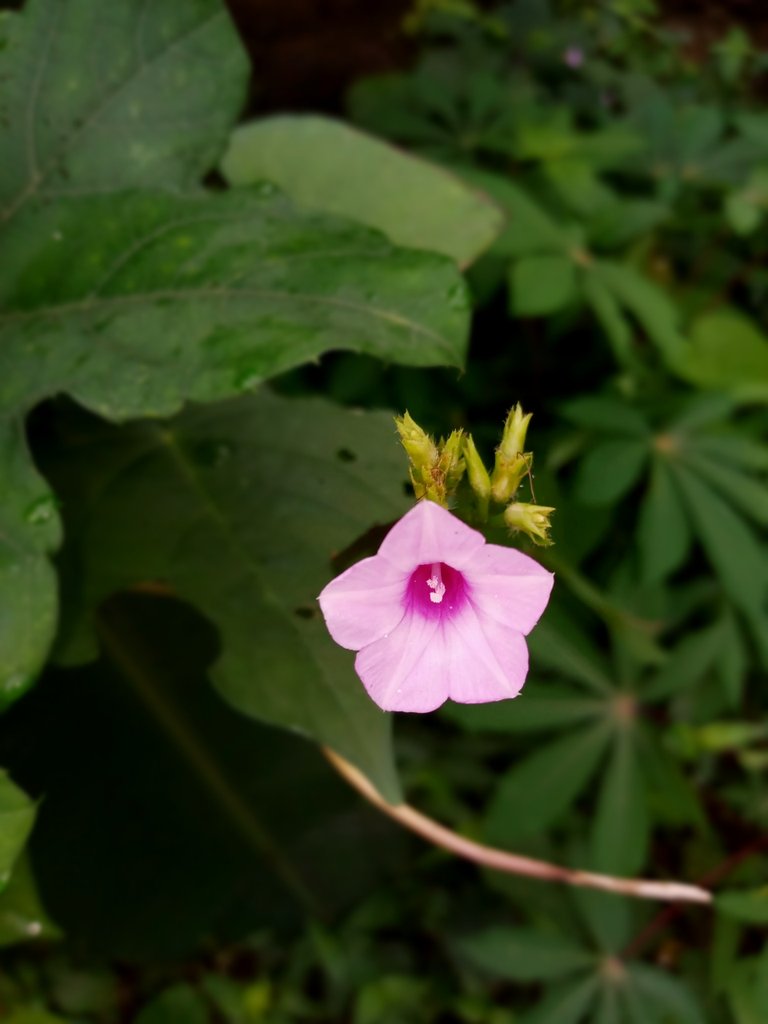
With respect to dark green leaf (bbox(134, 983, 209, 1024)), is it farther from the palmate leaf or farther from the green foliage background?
the palmate leaf

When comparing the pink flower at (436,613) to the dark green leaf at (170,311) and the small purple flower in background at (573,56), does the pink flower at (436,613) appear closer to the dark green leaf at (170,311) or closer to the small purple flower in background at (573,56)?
the dark green leaf at (170,311)

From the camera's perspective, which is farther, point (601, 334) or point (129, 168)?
point (601, 334)

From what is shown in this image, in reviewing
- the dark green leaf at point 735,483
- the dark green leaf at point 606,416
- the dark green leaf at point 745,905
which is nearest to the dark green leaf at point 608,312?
the dark green leaf at point 606,416

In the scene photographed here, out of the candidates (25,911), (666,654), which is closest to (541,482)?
(25,911)

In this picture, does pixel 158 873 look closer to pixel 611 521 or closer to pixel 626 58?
pixel 611 521

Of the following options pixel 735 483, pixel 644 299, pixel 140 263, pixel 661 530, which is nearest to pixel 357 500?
pixel 140 263
